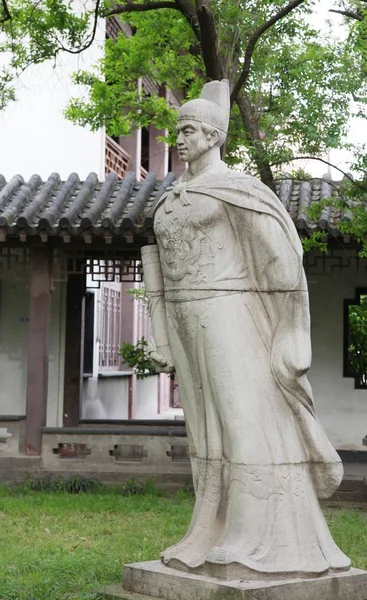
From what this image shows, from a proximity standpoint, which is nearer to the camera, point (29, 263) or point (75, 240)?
point (75, 240)

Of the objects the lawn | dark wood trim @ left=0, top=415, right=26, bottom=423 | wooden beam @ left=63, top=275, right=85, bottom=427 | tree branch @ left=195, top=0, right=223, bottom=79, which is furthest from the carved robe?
wooden beam @ left=63, top=275, right=85, bottom=427

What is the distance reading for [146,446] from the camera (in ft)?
42.7

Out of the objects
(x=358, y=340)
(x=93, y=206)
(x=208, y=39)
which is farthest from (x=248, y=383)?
(x=358, y=340)

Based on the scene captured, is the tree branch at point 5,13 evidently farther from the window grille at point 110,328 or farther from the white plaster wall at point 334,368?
the window grille at point 110,328

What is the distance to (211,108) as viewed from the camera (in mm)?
5887

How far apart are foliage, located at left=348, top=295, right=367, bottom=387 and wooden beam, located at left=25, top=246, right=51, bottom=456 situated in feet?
14.2

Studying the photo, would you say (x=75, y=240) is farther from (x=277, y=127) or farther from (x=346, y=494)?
(x=346, y=494)

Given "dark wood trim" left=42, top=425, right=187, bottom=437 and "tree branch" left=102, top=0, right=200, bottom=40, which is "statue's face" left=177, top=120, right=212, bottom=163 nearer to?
"tree branch" left=102, top=0, right=200, bottom=40

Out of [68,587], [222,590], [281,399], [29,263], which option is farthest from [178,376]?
[29,263]

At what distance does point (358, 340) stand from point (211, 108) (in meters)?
10.1

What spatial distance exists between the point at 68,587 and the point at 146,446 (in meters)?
6.50

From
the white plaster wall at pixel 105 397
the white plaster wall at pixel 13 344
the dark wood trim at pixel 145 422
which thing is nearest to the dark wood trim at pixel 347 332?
the dark wood trim at pixel 145 422

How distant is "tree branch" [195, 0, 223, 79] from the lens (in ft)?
34.1

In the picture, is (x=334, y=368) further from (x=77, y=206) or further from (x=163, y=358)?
(x=163, y=358)
